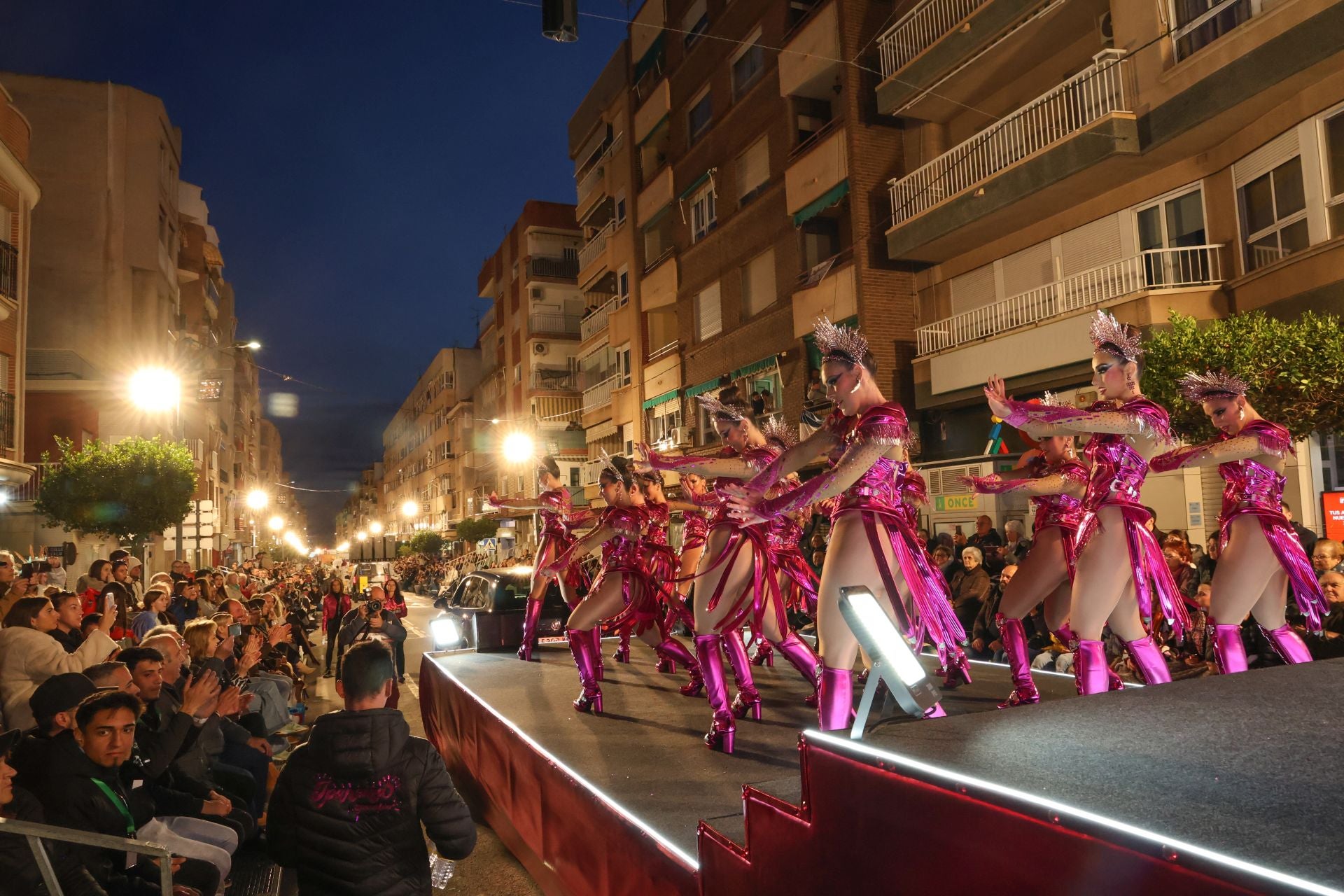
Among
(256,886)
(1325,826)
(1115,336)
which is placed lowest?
(256,886)

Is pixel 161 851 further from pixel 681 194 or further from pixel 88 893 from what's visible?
pixel 681 194

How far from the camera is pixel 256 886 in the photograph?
5.95 meters

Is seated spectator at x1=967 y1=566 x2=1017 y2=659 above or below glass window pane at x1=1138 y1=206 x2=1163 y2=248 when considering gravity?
below

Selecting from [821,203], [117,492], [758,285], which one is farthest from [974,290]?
[117,492]

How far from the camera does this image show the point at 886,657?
9.27ft

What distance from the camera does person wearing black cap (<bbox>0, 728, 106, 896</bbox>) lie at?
3.63 metres

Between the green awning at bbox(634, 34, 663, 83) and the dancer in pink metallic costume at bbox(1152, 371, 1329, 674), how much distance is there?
26.0 meters

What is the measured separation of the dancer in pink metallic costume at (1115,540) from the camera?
4.71 meters

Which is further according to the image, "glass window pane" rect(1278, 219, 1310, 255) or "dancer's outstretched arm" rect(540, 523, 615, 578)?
"glass window pane" rect(1278, 219, 1310, 255)

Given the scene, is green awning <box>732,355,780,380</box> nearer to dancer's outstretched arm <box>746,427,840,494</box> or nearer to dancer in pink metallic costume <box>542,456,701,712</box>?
dancer in pink metallic costume <box>542,456,701,712</box>

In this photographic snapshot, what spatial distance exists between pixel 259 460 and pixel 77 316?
69.1m

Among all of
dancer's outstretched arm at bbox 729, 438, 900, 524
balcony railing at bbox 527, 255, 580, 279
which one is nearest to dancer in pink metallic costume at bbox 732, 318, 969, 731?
dancer's outstretched arm at bbox 729, 438, 900, 524

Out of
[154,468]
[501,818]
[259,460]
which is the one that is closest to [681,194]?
[154,468]

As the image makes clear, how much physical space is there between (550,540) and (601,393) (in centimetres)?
2558
